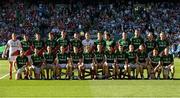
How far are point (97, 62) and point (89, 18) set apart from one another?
82.0ft

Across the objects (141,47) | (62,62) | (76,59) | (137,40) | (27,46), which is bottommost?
(62,62)

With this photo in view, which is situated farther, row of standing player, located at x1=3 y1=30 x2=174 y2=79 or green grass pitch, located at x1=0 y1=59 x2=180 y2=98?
row of standing player, located at x1=3 y1=30 x2=174 y2=79

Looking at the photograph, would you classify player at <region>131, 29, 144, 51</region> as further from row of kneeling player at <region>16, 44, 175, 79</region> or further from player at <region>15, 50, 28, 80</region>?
player at <region>15, 50, 28, 80</region>

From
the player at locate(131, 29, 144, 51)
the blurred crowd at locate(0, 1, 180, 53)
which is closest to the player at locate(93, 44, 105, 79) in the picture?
the player at locate(131, 29, 144, 51)

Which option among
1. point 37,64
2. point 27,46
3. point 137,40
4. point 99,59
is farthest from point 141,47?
point 27,46

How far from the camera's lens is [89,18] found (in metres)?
45.4

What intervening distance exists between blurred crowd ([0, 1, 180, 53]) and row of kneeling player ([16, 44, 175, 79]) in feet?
70.4

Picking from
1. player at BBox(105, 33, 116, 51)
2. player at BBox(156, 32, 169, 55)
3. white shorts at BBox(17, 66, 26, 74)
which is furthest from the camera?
player at BBox(156, 32, 169, 55)

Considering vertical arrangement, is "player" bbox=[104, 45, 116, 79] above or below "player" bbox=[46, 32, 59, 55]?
below

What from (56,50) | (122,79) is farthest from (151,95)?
(56,50)

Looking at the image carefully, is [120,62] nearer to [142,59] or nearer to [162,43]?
[142,59]

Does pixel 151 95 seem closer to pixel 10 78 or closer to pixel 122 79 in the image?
pixel 122 79

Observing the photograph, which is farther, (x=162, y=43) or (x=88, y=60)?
(x=162, y=43)

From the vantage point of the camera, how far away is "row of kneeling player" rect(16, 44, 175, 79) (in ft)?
66.8
